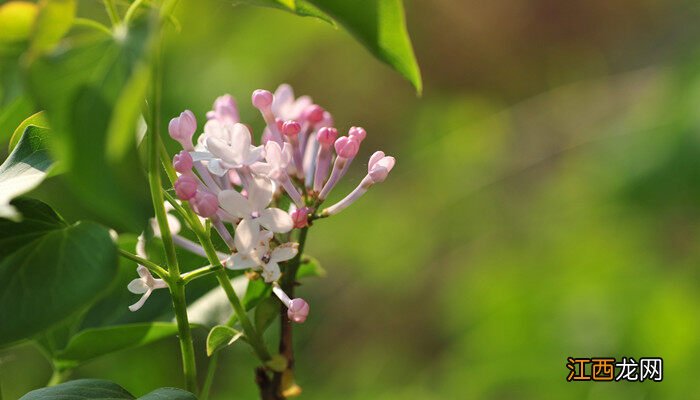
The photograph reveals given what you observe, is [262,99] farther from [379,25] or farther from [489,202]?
[489,202]

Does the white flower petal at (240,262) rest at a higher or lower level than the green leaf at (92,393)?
higher

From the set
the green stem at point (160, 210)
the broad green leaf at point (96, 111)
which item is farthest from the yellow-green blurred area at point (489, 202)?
the broad green leaf at point (96, 111)

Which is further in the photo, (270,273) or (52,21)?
(270,273)

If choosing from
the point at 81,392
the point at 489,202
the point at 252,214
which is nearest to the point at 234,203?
the point at 252,214

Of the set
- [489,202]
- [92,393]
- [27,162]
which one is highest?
[489,202]

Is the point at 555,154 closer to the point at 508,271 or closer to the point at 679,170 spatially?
the point at 508,271

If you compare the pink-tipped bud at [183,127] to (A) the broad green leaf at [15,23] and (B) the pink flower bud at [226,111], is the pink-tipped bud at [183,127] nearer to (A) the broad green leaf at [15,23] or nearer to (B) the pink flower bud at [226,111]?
(B) the pink flower bud at [226,111]
